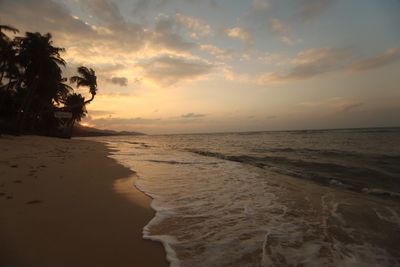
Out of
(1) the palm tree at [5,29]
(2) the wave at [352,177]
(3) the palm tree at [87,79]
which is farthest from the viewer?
(3) the palm tree at [87,79]

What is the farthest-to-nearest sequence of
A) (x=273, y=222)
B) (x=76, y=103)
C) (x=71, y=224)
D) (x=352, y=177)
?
(x=76, y=103) → (x=352, y=177) → (x=273, y=222) → (x=71, y=224)

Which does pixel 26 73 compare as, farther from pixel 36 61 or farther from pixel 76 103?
pixel 76 103

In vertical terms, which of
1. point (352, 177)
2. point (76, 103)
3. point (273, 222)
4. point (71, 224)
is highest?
point (76, 103)

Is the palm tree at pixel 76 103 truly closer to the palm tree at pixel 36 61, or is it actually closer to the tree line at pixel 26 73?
the tree line at pixel 26 73

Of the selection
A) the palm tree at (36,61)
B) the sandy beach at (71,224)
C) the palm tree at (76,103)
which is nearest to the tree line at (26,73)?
the palm tree at (36,61)

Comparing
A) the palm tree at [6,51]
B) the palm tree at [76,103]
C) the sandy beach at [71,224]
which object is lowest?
the sandy beach at [71,224]

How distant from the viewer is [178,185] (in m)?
7.95

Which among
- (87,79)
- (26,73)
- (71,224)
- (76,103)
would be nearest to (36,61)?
(26,73)

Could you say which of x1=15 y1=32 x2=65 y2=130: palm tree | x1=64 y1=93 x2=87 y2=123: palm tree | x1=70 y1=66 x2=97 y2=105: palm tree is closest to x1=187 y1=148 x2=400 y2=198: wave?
x1=15 y1=32 x2=65 y2=130: palm tree

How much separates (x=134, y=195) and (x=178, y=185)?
1786mm

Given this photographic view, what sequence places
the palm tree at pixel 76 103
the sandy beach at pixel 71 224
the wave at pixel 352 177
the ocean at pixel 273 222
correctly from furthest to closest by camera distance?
1. the palm tree at pixel 76 103
2. the wave at pixel 352 177
3. the ocean at pixel 273 222
4. the sandy beach at pixel 71 224

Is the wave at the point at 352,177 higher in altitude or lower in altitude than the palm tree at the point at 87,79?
lower

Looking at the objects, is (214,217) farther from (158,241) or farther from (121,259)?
(121,259)

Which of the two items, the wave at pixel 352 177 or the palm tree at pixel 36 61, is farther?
the palm tree at pixel 36 61
